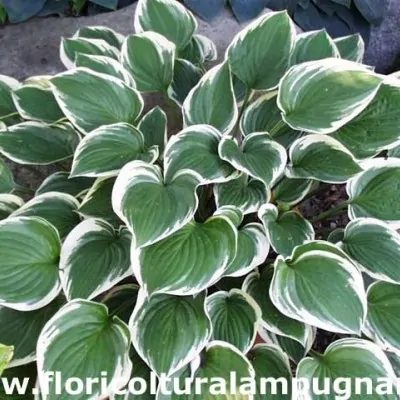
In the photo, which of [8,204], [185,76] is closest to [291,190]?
[185,76]

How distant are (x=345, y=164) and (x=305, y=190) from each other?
13cm

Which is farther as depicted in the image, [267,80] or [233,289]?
[267,80]

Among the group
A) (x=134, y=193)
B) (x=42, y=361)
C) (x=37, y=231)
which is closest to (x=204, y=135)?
(x=134, y=193)

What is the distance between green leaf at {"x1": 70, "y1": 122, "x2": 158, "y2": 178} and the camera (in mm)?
1035

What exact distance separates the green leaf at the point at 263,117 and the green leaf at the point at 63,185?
13.5 inches

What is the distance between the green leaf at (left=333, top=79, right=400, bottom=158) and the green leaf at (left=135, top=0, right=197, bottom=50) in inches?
17.0

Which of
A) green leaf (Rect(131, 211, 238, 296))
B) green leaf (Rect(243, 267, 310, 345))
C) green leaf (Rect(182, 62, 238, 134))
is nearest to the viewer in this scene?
green leaf (Rect(131, 211, 238, 296))

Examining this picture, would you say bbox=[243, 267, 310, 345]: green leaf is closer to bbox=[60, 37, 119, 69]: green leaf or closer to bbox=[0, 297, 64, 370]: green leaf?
bbox=[0, 297, 64, 370]: green leaf

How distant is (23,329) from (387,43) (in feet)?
4.65

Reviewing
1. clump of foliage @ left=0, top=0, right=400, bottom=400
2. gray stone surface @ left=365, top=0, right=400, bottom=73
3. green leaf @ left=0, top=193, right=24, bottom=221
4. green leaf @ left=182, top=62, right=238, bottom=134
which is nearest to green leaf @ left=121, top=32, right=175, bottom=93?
clump of foliage @ left=0, top=0, right=400, bottom=400

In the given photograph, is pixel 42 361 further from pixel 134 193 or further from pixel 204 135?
pixel 204 135

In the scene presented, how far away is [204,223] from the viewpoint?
3.28 feet

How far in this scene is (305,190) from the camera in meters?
1.16

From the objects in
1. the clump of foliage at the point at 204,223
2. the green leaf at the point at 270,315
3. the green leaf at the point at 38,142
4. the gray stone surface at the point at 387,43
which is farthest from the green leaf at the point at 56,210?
the gray stone surface at the point at 387,43
